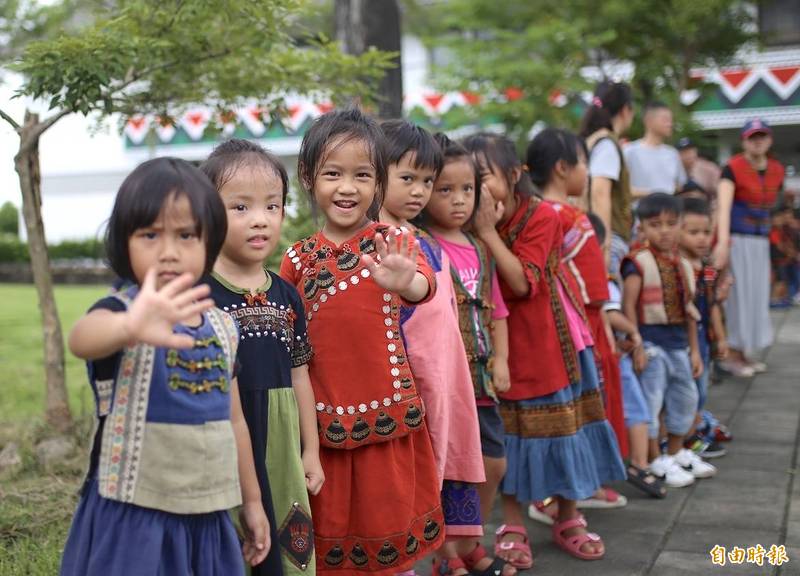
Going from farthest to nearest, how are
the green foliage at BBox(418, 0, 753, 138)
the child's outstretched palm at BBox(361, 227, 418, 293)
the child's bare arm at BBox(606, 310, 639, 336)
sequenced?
the green foliage at BBox(418, 0, 753, 138), the child's bare arm at BBox(606, 310, 639, 336), the child's outstretched palm at BBox(361, 227, 418, 293)

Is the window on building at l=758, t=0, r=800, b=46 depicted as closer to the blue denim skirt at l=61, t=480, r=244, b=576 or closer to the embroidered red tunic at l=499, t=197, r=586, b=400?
the embroidered red tunic at l=499, t=197, r=586, b=400

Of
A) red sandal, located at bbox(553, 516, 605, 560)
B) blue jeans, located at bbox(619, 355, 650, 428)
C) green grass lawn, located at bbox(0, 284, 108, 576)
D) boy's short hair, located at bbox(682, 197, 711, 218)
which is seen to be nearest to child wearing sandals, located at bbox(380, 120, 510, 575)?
red sandal, located at bbox(553, 516, 605, 560)

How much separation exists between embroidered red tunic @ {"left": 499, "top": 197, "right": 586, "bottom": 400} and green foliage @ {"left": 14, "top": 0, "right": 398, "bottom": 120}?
157 cm

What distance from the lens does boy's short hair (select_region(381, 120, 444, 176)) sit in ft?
10.3

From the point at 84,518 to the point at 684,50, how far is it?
11.7m

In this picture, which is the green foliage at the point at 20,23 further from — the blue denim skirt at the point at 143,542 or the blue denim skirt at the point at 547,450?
the blue denim skirt at the point at 143,542

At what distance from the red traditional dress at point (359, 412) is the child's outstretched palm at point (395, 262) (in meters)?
0.16

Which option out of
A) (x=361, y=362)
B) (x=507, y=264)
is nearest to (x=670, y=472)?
(x=507, y=264)

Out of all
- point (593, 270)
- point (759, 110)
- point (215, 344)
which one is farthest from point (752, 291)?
point (759, 110)

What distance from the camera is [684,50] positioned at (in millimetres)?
12320

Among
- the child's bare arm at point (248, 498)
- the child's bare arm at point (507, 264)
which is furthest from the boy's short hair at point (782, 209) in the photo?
the child's bare arm at point (248, 498)

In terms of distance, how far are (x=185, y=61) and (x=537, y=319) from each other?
2276 millimetres

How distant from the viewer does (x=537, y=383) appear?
12.3ft

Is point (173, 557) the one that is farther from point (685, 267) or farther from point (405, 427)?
point (685, 267)
